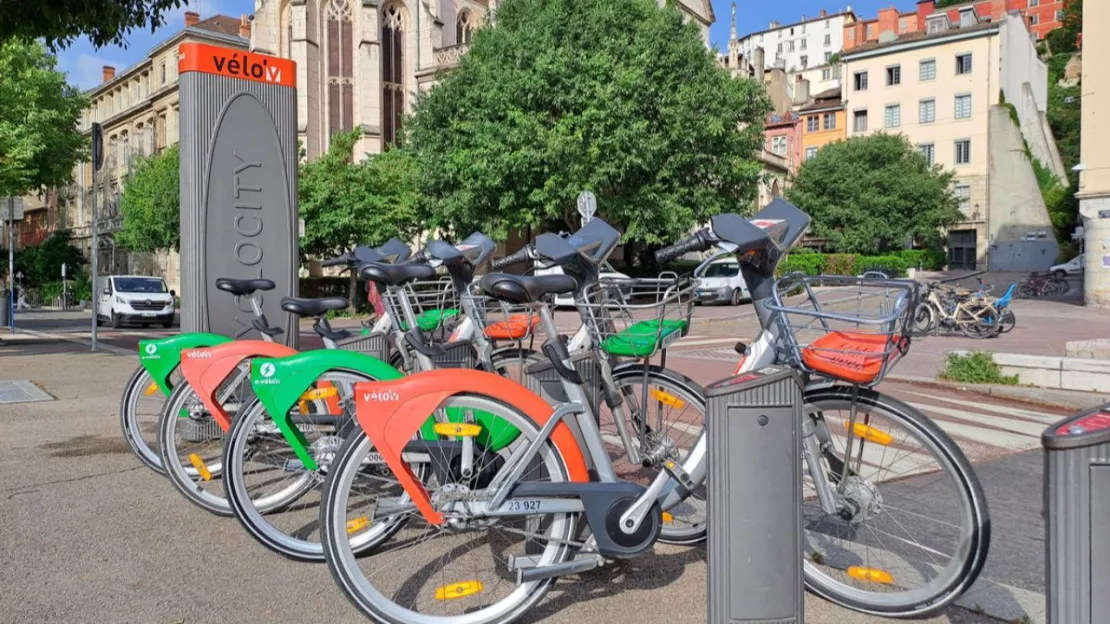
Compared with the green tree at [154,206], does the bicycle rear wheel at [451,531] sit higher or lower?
lower

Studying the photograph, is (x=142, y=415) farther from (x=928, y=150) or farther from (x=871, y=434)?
(x=928, y=150)

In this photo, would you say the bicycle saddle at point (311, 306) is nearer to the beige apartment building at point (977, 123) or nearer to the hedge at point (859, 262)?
the hedge at point (859, 262)

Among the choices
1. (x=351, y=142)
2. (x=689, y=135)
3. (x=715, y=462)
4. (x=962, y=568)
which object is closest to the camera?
(x=715, y=462)

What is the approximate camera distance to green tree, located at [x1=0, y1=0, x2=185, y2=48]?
955cm

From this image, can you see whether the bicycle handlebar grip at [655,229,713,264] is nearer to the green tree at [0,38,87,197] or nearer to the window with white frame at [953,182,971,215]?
the green tree at [0,38,87,197]

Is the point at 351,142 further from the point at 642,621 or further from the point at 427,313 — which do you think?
the point at 642,621

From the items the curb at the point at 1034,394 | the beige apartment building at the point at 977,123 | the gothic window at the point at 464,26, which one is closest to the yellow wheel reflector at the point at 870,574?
the curb at the point at 1034,394

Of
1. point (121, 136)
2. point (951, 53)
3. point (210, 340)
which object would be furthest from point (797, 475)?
point (121, 136)

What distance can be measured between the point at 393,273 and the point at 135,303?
25.8 meters

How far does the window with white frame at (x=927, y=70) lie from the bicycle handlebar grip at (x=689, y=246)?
205 feet

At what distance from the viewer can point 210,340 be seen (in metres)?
5.11

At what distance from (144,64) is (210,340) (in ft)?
204

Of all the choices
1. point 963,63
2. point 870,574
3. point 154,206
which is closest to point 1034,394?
point 870,574

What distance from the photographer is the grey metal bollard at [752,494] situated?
2.64m
